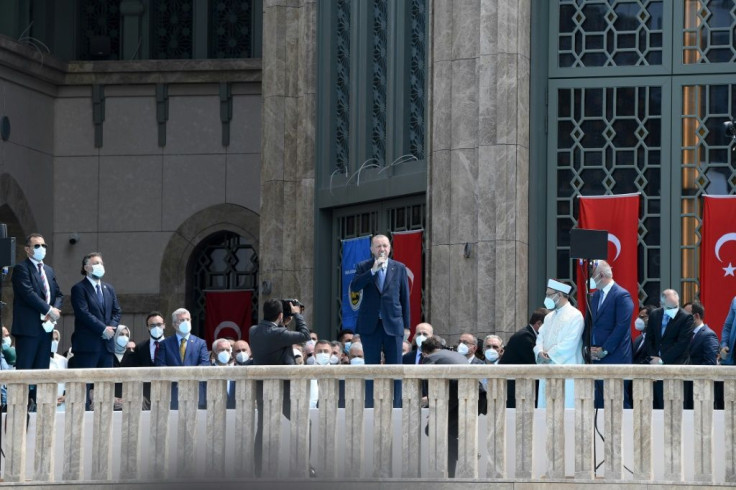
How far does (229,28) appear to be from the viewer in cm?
3181

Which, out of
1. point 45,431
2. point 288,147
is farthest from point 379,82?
point 45,431

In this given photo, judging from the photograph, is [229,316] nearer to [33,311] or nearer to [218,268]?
[218,268]

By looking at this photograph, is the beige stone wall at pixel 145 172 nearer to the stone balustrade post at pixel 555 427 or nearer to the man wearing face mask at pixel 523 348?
the man wearing face mask at pixel 523 348

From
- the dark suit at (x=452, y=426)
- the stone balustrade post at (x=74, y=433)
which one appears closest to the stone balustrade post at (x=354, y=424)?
the dark suit at (x=452, y=426)

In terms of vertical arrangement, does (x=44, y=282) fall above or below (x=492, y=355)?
above

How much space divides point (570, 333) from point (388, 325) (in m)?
1.94

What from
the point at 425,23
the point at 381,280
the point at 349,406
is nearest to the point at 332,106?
the point at 425,23

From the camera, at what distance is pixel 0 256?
16281 millimetres

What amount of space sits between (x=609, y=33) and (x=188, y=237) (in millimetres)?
11309

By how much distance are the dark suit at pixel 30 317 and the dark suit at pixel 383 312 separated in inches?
122

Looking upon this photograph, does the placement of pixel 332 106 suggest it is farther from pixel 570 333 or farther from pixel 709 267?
pixel 570 333

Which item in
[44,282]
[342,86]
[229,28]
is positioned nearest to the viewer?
[44,282]

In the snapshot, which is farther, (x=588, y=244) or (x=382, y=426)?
(x=588, y=244)

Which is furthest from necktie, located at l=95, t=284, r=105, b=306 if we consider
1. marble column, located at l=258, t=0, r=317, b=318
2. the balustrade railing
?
marble column, located at l=258, t=0, r=317, b=318
